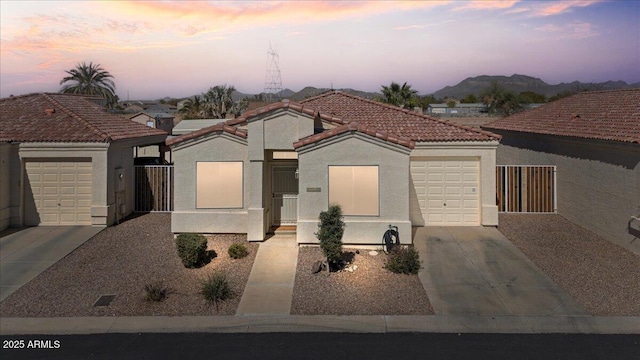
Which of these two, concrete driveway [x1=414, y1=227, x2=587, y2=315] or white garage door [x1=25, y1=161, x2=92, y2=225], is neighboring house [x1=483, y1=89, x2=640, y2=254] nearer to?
concrete driveway [x1=414, y1=227, x2=587, y2=315]

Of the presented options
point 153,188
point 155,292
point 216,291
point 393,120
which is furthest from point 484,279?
point 153,188

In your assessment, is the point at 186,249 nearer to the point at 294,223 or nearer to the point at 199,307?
the point at 199,307

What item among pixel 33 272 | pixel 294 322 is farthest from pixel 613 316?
pixel 33 272

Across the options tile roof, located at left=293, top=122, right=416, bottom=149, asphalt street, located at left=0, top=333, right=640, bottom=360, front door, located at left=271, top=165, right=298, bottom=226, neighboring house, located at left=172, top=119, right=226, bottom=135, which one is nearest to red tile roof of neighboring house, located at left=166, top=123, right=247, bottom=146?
front door, located at left=271, top=165, right=298, bottom=226

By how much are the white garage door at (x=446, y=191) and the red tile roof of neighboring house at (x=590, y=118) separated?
407 cm

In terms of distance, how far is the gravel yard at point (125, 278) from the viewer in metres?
10.2

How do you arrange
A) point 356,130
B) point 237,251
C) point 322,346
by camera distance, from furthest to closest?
point 356,130 < point 237,251 < point 322,346

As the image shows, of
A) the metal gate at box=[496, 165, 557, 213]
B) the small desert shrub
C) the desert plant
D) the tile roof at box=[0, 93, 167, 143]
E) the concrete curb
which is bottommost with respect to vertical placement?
the concrete curb

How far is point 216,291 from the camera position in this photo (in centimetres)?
1051

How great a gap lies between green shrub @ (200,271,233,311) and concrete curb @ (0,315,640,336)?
2.20ft

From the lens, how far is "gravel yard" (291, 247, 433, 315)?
10133 millimetres

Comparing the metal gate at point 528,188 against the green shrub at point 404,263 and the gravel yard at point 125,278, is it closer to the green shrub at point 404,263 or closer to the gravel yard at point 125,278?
the green shrub at point 404,263

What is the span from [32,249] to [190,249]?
5.44m

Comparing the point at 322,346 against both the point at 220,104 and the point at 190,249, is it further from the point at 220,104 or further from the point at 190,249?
the point at 220,104
